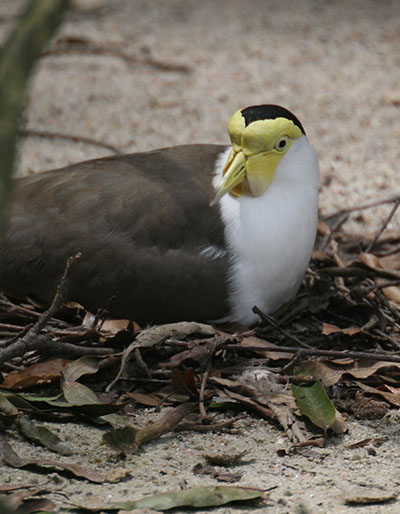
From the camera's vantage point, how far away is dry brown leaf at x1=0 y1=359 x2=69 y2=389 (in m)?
2.90

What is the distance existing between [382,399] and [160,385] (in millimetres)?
760

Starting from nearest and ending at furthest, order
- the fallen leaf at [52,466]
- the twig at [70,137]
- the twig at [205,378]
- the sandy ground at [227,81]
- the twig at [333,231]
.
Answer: the fallen leaf at [52,466], the twig at [205,378], the twig at [333,231], the twig at [70,137], the sandy ground at [227,81]

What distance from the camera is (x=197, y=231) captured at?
128 inches

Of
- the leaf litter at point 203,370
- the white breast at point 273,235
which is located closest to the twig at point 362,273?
the leaf litter at point 203,370

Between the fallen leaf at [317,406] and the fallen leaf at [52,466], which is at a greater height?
the fallen leaf at [317,406]

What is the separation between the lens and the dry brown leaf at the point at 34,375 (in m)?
2.90

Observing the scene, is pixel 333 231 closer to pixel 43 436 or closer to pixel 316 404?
pixel 316 404

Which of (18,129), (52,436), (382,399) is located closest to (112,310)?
(52,436)

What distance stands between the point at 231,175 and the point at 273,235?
282 mm

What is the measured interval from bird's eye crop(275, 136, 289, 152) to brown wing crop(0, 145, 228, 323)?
301 millimetres

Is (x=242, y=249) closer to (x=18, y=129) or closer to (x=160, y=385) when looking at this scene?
(x=160, y=385)

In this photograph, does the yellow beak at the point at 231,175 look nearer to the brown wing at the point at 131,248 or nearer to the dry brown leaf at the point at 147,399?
the brown wing at the point at 131,248

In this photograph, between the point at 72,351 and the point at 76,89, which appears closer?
the point at 72,351

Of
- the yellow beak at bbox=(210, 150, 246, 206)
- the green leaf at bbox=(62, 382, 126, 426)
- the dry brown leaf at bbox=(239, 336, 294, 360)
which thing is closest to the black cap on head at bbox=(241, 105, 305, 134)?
the yellow beak at bbox=(210, 150, 246, 206)
